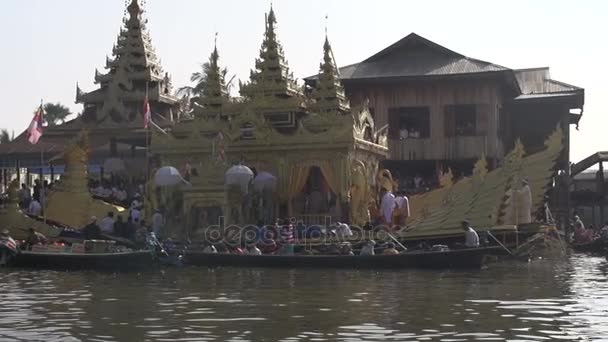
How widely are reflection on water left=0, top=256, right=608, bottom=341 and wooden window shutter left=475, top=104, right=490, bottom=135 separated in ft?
49.0

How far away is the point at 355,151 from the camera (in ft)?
92.1

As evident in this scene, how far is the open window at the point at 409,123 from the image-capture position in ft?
123

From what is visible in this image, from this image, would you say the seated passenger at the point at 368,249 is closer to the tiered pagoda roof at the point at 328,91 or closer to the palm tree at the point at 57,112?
the tiered pagoda roof at the point at 328,91

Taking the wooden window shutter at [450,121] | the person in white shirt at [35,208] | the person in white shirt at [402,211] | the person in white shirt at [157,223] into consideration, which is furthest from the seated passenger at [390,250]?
the wooden window shutter at [450,121]

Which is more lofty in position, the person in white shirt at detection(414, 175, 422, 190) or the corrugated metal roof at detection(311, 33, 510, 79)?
the corrugated metal roof at detection(311, 33, 510, 79)

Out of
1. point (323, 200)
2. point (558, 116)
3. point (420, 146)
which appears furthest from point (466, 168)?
point (323, 200)

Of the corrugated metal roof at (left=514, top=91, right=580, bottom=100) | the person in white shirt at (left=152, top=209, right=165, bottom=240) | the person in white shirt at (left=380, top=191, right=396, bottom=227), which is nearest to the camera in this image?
the person in white shirt at (left=380, top=191, right=396, bottom=227)

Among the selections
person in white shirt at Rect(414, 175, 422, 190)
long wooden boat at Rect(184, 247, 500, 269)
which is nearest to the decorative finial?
person in white shirt at Rect(414, 175, 422, 190)

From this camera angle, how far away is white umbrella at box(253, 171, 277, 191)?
90.6 ft

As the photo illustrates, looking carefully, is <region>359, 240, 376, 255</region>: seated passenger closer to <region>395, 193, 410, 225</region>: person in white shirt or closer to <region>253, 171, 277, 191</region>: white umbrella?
<region>395, 193, 410, 225</region>: person in white shirt

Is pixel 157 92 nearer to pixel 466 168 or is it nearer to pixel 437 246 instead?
pixel 466 168

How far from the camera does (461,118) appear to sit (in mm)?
37375

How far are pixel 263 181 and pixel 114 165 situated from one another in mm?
13391

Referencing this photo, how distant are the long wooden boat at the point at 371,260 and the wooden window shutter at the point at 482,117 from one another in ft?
48.9
